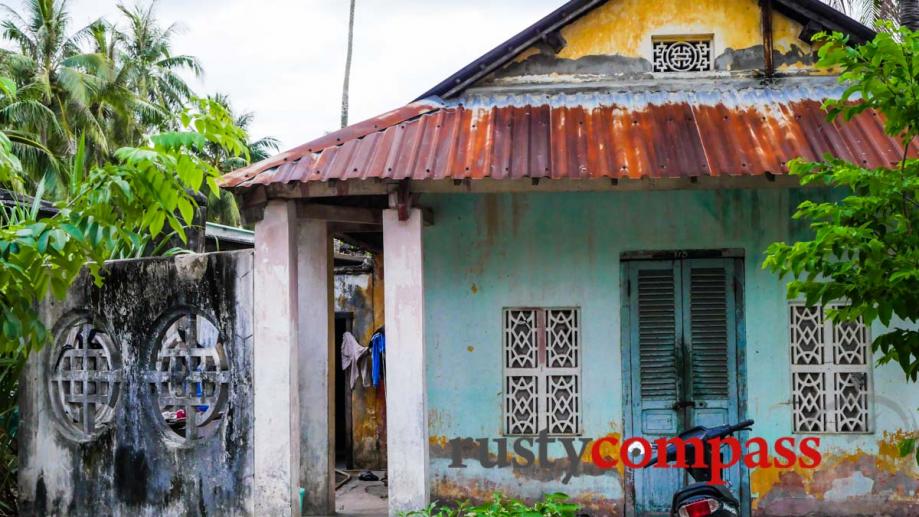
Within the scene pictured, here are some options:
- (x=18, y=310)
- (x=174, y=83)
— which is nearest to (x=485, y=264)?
(x=18, y=310)

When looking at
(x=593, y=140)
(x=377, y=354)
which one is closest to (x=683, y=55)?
(x=593, y=140)

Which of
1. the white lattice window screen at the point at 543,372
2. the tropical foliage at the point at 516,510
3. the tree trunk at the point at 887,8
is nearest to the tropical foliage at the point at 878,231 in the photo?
the tropical foliage at the point at 516,510

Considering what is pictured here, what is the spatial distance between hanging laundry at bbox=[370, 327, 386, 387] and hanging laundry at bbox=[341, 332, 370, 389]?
0.58ft

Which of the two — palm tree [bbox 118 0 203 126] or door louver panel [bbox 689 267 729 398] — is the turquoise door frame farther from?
palm tree [bbox 118 0 203 126]

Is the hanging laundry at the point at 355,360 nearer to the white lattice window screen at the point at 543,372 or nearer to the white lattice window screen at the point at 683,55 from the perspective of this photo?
the white lattice window screen at the point at 543,372

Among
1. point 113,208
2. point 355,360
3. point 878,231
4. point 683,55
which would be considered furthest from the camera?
point 355,360

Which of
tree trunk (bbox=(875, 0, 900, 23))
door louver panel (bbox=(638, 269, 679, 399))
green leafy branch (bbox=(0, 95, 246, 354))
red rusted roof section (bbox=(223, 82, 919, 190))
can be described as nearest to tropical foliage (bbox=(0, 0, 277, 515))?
green leafy branch (bbox=(0, 95, 246, 354))

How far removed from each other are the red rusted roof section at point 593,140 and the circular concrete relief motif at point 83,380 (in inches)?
89.5

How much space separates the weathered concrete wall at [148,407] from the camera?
23.0 feet

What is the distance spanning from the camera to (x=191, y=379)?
720 cm

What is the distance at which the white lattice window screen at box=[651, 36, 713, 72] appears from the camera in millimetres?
7848

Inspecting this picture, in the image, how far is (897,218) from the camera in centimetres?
421

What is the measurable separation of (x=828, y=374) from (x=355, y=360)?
20.2 feet

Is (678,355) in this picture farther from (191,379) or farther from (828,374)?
(191,379)
